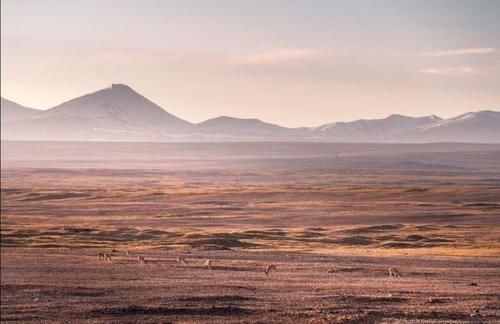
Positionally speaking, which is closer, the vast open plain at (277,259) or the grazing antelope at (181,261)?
the vast open plain at (277,259)

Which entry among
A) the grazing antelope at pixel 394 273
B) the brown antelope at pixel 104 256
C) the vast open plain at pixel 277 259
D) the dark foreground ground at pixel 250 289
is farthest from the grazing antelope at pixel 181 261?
the grazing antelope at pixel 394 273

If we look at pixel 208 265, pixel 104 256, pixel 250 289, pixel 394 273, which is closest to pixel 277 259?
pixel 208 265

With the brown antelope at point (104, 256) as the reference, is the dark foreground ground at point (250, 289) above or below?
above

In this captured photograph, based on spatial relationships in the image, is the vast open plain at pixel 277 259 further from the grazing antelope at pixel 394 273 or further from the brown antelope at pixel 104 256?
the brown antelope at pixel 104 256

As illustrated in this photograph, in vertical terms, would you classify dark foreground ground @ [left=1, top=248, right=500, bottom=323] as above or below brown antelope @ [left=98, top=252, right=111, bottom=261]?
above

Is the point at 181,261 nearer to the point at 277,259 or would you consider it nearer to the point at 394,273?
the point at 277,259

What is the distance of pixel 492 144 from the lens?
2523 cm

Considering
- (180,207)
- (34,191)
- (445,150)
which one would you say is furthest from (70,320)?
(34,191)

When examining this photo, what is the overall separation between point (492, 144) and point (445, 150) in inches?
644

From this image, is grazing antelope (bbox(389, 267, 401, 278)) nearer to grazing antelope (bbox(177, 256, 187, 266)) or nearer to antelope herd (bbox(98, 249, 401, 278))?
antelope herd (bbox(98, 249, 401, 278))

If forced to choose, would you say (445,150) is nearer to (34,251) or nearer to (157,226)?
(34,251)

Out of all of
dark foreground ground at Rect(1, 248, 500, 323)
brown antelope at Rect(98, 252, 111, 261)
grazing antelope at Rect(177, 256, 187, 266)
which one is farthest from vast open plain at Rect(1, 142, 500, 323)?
brown antelope at Rect(98, 252, 111, 261)

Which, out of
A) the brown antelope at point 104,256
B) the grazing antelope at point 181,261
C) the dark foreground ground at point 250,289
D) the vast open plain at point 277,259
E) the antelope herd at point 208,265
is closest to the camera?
the dark foreground ground at point 250,289

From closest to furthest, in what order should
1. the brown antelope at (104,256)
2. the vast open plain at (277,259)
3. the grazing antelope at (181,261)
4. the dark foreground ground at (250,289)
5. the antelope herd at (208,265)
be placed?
1. the dark foreground ground at (250,289)
2. the vast open plain at (277,259)
3. the antelope herd at (208,265)
4. the grazing antelope at (181,261)
5. the brown antelope at (104,256)
